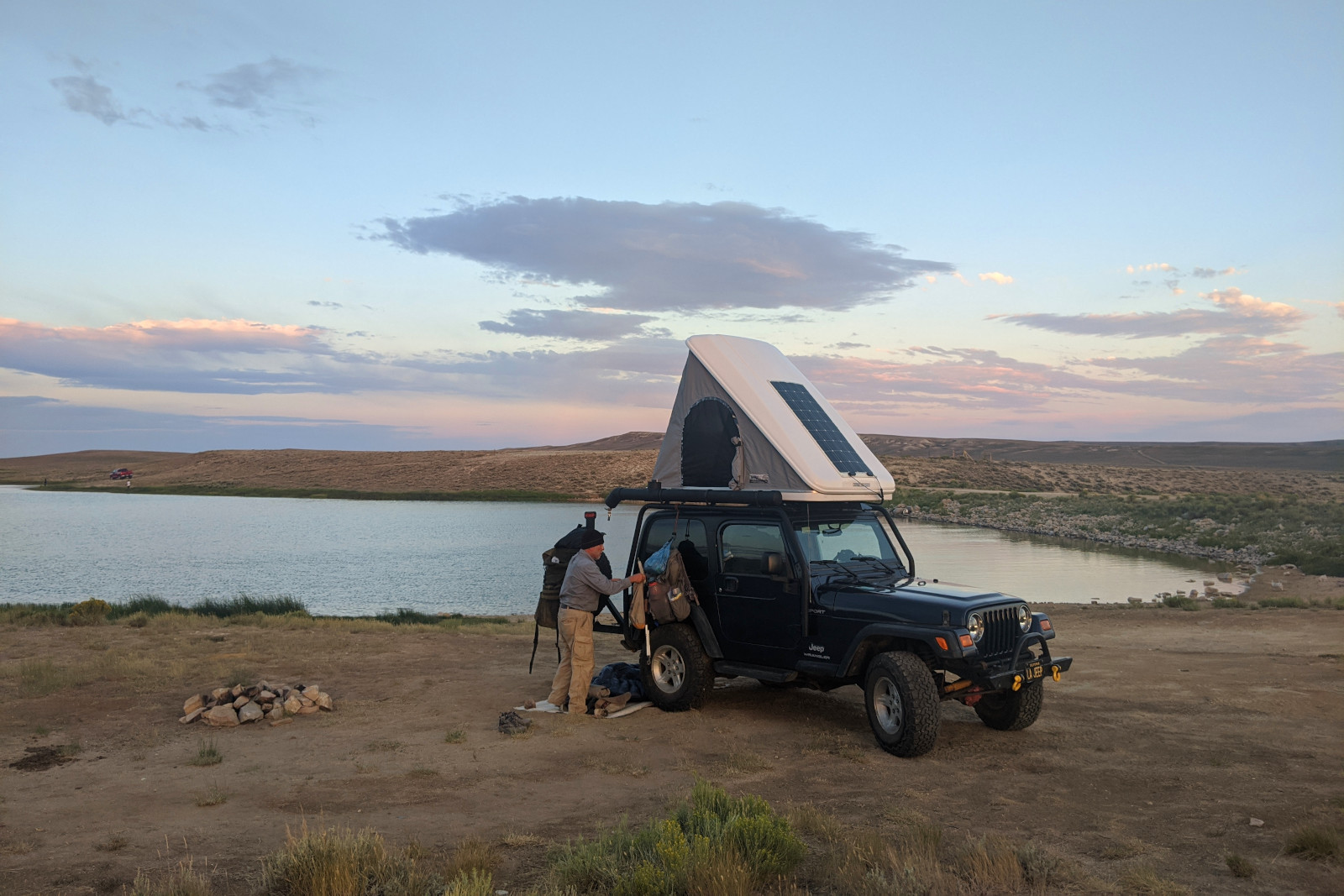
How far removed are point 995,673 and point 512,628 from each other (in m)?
11.6

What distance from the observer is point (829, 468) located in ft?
30.3

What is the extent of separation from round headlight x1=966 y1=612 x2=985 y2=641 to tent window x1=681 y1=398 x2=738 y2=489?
10.1ft

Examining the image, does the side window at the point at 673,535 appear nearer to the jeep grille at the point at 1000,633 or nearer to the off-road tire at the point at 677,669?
the off-road tire at the point at 677,669

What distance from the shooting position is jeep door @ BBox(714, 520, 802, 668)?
8.88 metres

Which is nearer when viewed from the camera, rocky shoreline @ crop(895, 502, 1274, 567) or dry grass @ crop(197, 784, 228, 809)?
dry grass @ crop(197, 784, 228, 809)

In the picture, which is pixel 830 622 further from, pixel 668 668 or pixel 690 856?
pixel 690 856

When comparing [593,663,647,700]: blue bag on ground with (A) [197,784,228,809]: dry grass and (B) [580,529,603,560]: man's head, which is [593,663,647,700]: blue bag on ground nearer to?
(B) [580,529,603,560]: man's head

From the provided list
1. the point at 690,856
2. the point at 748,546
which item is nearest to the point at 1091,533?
the point at 748,546

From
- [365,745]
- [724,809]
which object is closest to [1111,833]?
[724,809]

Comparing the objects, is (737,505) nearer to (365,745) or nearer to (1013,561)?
(365,745)

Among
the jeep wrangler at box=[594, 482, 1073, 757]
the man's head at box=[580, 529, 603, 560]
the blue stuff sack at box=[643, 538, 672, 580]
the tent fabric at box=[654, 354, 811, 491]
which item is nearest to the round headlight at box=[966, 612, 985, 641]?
the jeep wrangler at box=[594, 482, 1073, 757]

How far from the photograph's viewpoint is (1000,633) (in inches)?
317

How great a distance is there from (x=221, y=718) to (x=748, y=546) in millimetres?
6053

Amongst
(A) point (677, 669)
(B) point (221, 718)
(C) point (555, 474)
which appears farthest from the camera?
(C) point (555, 474)
